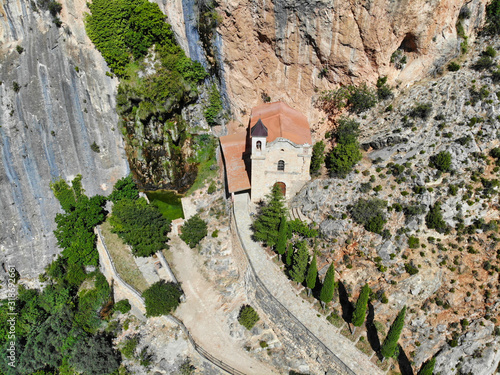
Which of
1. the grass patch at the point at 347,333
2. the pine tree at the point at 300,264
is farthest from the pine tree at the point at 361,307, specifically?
the pine tree at the point at 300,264

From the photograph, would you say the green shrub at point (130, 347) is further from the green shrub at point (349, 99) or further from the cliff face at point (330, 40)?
the green shrub at point (349, 99)

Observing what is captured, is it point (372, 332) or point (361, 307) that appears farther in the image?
point (372, 332)

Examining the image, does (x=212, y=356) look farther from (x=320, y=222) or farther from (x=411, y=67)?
(x=411, y=67)

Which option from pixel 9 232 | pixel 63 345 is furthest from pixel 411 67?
pixel 9 232

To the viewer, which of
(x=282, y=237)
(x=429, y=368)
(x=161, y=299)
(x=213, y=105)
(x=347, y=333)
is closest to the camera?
(x=429, y=368)

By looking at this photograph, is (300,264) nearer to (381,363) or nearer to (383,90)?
(381,363)

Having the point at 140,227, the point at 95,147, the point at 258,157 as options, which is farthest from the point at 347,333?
the point at 95,147
